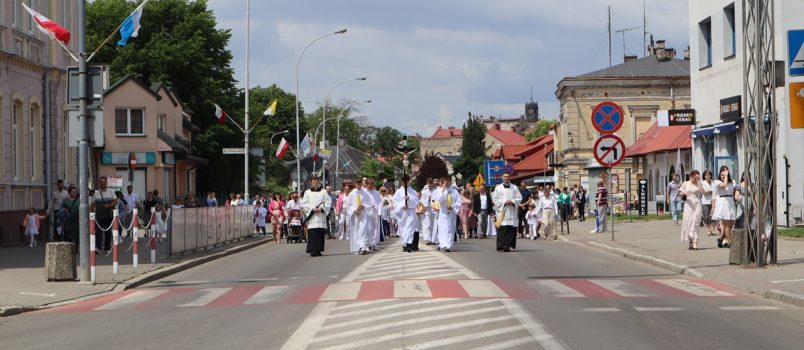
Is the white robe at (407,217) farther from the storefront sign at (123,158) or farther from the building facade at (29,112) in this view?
the storefront sign at (123,158)

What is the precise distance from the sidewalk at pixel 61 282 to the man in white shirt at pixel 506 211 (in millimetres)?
6660

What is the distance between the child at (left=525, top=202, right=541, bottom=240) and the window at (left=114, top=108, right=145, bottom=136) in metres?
22.6

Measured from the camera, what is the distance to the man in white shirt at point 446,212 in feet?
84.0

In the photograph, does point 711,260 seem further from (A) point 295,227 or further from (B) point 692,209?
(A) point 295,227

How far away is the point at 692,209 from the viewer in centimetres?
2272

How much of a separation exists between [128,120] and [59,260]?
3431cm

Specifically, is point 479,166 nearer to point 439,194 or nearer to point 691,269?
point 439,194

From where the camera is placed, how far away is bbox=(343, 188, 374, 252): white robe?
82.6ft

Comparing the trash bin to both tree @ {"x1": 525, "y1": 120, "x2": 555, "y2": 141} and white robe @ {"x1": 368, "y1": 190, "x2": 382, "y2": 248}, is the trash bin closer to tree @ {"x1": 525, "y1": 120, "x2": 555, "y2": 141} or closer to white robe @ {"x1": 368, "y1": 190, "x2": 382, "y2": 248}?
white robe @ {"x1": 368, "y1": 190, "x2": 382, "y2": 248}

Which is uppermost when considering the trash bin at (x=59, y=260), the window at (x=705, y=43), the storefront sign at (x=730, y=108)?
the window at (x=705, y=43)

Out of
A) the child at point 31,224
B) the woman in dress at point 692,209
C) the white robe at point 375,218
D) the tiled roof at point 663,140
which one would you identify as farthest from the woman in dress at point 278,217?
the tiled roof at point 663,140

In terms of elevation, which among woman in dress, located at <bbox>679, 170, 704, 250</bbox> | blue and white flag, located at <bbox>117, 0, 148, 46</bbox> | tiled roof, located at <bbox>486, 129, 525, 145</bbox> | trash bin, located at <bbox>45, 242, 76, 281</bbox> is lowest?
trash bin, located at <bbox>45, 242, 76, 281</bbox>

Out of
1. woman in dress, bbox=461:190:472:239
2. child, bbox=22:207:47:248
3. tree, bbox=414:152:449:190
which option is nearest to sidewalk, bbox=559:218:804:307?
woman in dress, bbox=461:190:472:239

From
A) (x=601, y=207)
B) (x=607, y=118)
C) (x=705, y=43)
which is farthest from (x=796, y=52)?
(x=705, y=43)
